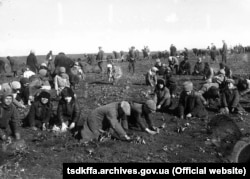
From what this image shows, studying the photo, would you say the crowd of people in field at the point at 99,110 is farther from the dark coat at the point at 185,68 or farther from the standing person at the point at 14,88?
the dark coat at the point at 185,68

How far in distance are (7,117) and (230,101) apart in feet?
27.3

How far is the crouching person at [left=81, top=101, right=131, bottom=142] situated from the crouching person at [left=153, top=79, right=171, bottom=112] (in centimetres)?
396

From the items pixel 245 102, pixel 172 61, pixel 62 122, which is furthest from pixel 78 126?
pixel 172 61

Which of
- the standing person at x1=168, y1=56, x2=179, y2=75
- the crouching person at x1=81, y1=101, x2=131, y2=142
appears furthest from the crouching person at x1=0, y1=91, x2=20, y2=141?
the standing person at x1=168, y1=56, x2=179, y2=75

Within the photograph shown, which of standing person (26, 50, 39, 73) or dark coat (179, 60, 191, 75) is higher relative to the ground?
standing person (26, 50, 39, 73)

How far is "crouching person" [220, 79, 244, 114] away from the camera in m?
12.4

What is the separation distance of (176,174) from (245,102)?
337 inches

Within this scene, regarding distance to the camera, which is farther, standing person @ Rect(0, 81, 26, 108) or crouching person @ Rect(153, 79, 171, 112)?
crouching person @ Rect(153, 79, 171, 112)

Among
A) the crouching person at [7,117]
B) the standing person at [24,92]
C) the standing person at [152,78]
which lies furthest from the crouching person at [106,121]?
the standing person at [152,78]

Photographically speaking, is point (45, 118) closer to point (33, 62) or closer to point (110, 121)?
point (110, 121)

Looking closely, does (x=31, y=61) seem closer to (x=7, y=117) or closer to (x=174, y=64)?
(x=174, y=64)

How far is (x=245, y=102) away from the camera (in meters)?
14.3

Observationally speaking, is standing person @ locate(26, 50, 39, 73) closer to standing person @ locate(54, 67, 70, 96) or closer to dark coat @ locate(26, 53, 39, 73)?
dark coat @ locate(26, 53, 39, 73)

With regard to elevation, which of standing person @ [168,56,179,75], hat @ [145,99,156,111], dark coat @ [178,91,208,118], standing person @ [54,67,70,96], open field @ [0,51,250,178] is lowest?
open field @ [0,51,250,178]
